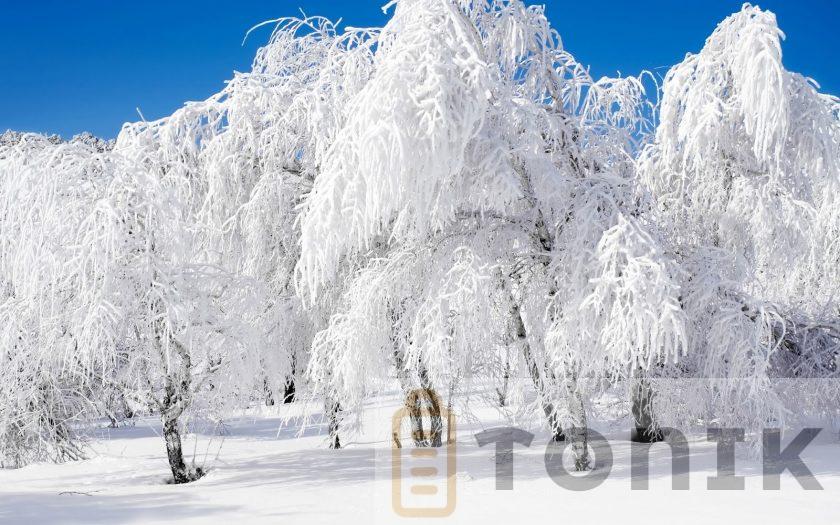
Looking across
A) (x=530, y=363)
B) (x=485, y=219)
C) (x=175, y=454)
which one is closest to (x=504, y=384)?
(x=530, y=363)

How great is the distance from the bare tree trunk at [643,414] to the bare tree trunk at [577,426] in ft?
5.36

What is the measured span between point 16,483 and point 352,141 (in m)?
6.82

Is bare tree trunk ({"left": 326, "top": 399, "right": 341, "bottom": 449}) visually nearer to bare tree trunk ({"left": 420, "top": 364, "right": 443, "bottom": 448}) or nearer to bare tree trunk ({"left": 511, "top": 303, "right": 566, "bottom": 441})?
bare tree trunk ({"left": 420, "top": 364, "right": 443, "bottom": 448})

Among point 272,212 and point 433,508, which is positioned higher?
point 272,212

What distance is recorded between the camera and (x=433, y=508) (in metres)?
7.53

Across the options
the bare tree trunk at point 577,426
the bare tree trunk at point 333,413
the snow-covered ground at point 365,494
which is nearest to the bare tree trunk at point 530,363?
the bare tree trunk at point 577,426

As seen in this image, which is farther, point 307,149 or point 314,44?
point 314,44

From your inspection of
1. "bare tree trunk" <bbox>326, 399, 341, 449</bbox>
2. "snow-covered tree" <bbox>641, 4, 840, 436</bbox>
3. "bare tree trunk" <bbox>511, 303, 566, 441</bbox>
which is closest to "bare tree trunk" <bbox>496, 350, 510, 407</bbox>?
"bare tree trunk" <bbox>511, 303, 566, 441</bbox>

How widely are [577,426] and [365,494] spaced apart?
2.63m

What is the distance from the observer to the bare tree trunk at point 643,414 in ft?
35.5

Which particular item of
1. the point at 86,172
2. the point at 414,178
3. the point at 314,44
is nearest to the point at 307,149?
the point at 314,44

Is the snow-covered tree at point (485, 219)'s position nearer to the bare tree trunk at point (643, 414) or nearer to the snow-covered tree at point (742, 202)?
the snow-covered tree at point (742, 202)

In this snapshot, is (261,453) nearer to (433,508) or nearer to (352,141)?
(433,508)

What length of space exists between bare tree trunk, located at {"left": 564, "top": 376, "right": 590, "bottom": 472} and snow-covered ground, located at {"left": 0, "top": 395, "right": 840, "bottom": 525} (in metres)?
0.46
